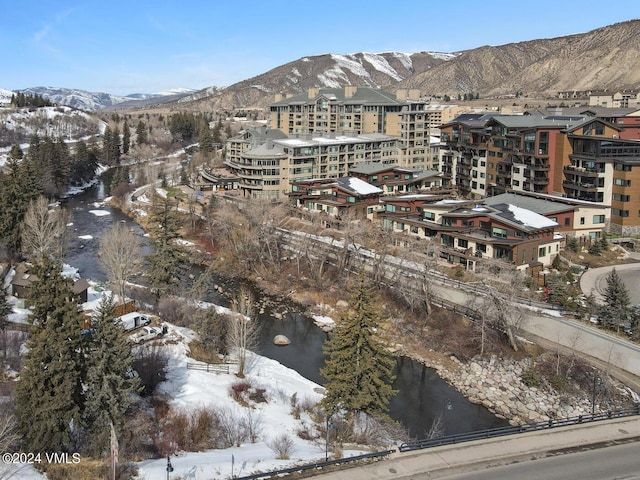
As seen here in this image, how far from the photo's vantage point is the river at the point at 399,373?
20500mm

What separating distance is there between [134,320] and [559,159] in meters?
32.2

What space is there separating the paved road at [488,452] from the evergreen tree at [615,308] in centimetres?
1054

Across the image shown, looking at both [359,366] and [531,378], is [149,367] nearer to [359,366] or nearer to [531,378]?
[359,366]

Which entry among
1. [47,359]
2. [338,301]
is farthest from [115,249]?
[47,359]

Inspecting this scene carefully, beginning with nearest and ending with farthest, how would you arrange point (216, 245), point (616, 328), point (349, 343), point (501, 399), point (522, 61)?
point (349, 343) < point (501, 399) < point (616, 328) < point (216, 245) < point (522, 61)

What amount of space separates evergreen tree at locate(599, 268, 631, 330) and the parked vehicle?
1986cm

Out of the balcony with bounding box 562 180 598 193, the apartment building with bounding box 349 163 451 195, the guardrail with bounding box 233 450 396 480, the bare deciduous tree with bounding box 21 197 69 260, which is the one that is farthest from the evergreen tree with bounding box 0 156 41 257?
the balcony with bounding box 562 180 598 193

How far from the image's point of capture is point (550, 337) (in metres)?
24.5

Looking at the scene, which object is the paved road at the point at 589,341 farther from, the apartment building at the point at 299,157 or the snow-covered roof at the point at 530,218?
the apartment building at the point at 299,157

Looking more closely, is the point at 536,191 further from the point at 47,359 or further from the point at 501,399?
the point at 47,359

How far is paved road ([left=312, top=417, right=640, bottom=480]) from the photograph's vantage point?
11.5 meters

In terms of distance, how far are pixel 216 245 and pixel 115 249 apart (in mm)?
13561

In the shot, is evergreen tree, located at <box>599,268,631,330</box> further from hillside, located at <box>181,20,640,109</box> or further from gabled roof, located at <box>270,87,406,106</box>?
hillside, located at <box>181,20,640,109</box>

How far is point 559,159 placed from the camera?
4075cm
